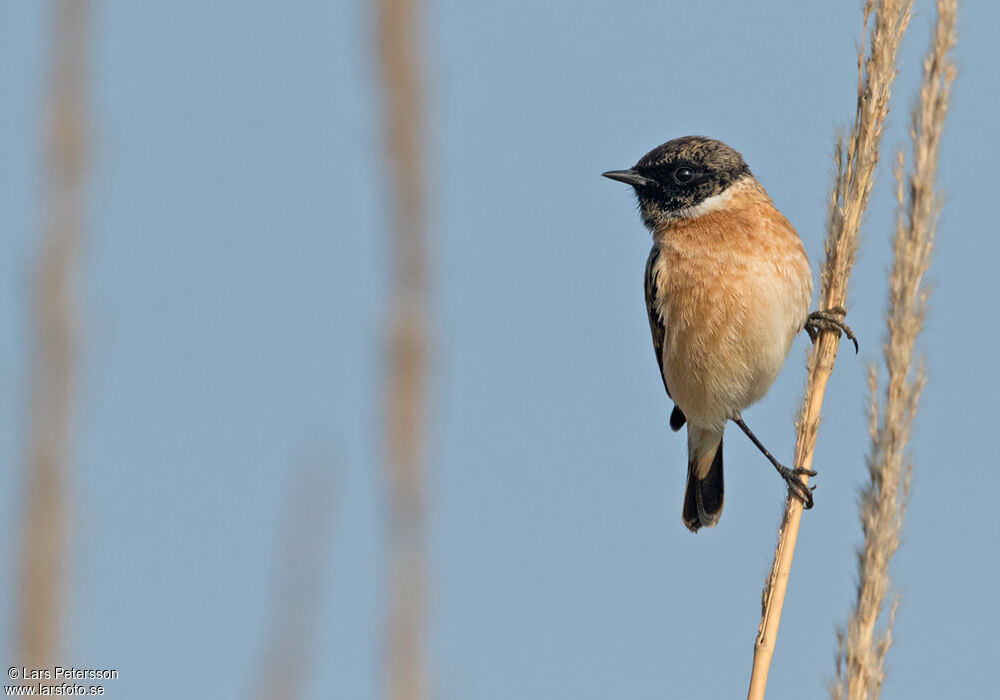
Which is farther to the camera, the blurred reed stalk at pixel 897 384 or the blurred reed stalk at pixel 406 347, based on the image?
the blurred reed stalk at pixel 897 384

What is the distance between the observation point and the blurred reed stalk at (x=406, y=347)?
1.18 m

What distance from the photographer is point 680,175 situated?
Answer: 4961 mm

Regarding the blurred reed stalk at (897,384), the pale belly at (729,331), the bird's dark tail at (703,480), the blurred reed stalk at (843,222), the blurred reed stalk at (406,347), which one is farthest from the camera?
the bird's dark tail at (703,480)

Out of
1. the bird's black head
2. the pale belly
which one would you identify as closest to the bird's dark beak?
the bird's black head

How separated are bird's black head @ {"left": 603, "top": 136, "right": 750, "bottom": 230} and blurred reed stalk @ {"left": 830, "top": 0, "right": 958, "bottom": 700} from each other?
2354mm

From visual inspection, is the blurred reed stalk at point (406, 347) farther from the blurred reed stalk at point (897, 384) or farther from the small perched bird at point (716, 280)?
the small perched bird at point (716, 280)

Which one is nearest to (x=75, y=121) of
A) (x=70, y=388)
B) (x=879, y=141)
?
(x=70, y=388)

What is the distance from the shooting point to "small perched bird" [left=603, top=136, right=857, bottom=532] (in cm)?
442

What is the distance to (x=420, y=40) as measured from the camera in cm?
126

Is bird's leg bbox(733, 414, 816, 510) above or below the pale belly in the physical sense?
below

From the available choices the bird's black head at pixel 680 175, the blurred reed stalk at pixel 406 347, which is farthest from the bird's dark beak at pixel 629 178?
the blurred reed stalk at pixel 406 347

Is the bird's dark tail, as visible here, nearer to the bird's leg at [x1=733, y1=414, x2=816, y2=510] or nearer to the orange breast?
the orange breast

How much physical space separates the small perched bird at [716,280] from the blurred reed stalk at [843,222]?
0.99 m

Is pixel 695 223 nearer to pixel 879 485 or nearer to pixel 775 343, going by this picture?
pixel 775 343
